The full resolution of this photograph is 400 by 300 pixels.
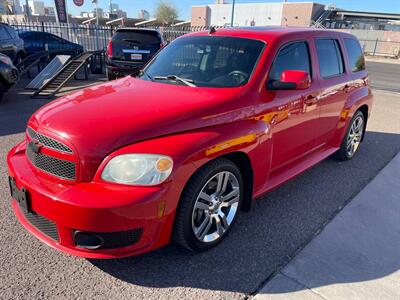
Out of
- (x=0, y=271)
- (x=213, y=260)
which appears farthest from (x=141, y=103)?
(x=0, y=271)

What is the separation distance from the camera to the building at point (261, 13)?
61.9m

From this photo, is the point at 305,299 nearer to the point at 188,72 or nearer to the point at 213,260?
the point at 213,260

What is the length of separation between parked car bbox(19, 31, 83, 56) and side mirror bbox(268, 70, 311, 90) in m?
14.2

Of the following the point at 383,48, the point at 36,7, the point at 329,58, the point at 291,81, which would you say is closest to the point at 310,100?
the point at 291,81

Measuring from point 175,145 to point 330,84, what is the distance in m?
2.63

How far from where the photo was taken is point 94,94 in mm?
3207

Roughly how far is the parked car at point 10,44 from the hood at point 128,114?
401 inches

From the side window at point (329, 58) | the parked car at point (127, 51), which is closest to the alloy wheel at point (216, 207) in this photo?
the side window at point (329, 58)

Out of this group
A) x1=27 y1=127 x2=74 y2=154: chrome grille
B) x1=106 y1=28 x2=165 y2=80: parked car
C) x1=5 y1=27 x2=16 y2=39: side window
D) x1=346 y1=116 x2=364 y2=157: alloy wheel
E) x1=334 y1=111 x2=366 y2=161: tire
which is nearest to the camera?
x1=27 y1=127 x2=74 y2=154: chrome grille

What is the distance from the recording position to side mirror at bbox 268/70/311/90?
3178 mm

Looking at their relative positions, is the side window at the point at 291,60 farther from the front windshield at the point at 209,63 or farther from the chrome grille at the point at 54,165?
the chrome grille at the point at 54,165

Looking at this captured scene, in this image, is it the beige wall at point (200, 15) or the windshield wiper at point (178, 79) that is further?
the beige wall at point (200, 15)

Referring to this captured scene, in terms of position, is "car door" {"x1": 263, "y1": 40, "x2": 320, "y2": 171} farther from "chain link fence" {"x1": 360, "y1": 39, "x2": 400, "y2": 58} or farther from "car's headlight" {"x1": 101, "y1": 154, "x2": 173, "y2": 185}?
"chain link fence" {"x1": 360, "y1": 39, "x2": 400, "y2": 58}

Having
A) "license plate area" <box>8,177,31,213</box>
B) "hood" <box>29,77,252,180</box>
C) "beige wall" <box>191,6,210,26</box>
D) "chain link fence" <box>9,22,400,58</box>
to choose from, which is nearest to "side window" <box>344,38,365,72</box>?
"hood" <box>29,77,252,180</box>
